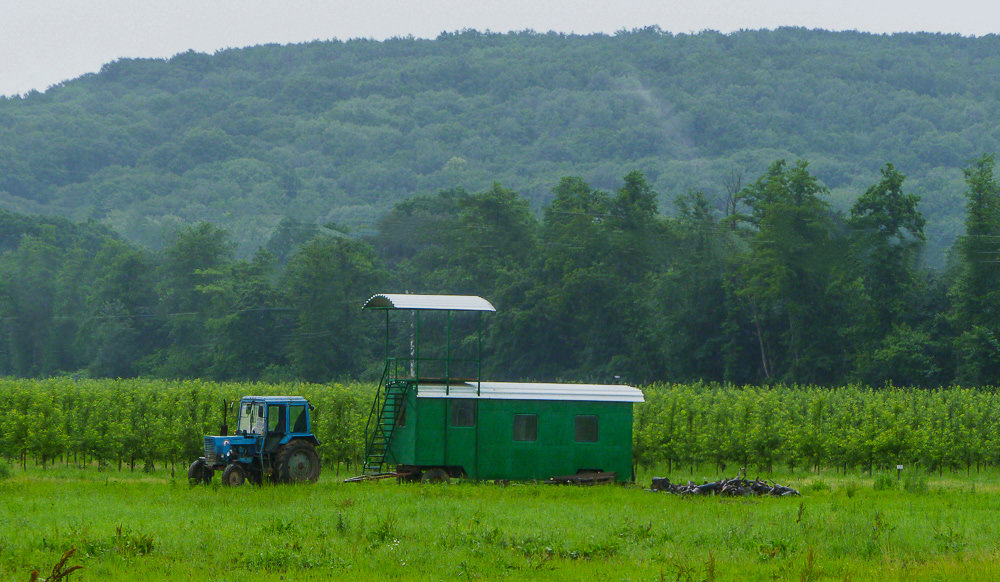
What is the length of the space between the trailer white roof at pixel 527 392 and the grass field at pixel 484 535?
3276 mm

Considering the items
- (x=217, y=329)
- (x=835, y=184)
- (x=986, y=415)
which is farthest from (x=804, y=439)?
(x=835, y=184)

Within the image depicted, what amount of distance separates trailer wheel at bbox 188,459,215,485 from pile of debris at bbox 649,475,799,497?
11.3 meters

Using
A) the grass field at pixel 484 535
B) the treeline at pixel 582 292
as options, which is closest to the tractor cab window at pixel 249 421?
the grass field at pixel 484 535

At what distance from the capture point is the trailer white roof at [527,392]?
29.3 metres

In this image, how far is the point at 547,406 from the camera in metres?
29.6

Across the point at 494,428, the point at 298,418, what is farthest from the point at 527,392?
the point at 298,418

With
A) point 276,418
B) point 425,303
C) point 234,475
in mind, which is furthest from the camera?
point 425,303

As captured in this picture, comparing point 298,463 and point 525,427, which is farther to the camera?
point 525,427

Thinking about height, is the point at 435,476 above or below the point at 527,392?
below

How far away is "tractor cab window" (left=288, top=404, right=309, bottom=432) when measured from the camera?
94.2ft

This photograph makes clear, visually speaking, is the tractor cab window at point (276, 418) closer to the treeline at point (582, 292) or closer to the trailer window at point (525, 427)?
the trailer window at point (525, 427)

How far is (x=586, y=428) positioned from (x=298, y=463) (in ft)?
25.2

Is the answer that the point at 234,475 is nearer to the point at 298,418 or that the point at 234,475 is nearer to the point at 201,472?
the point at 201,472

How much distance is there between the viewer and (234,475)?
27.2 metres
